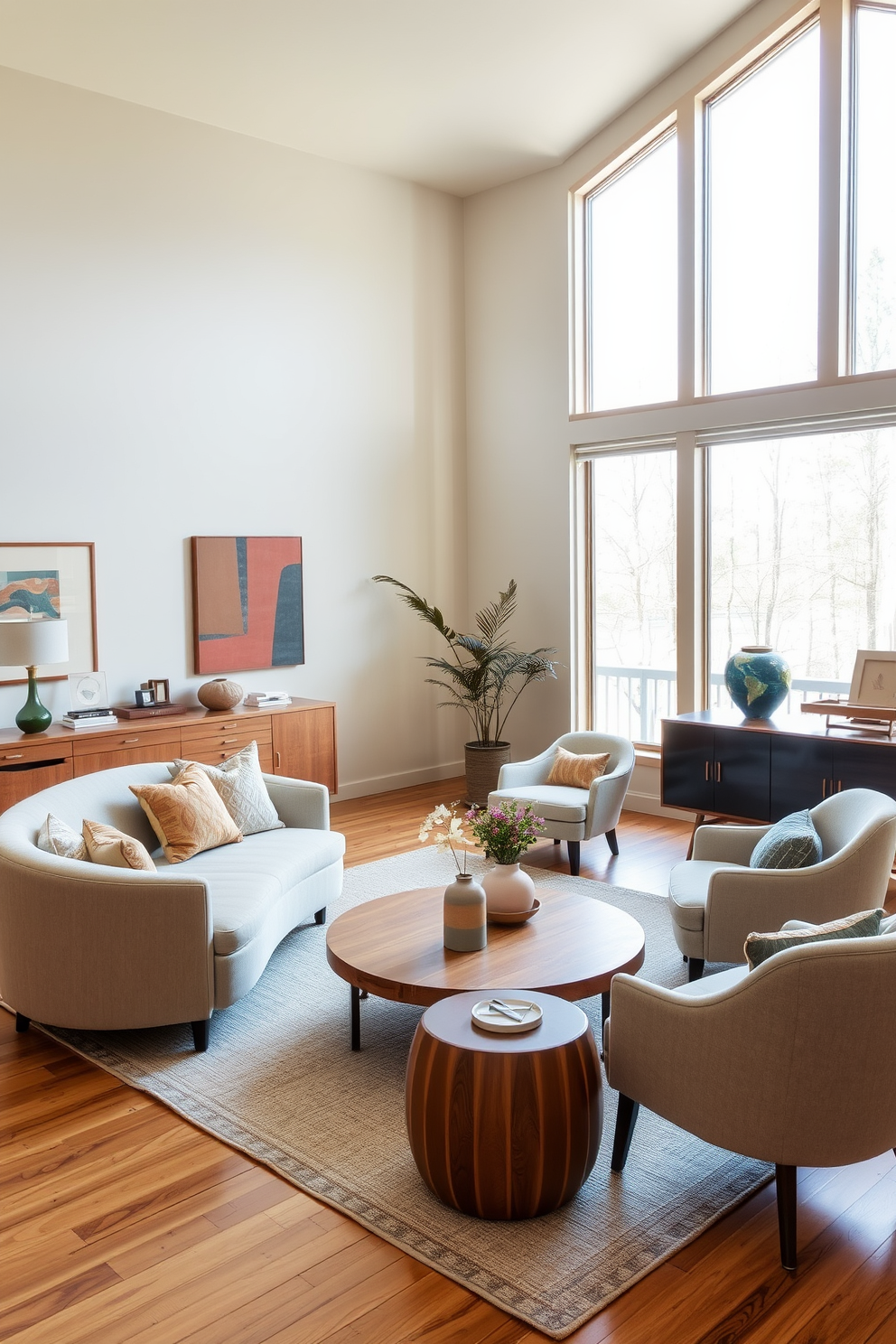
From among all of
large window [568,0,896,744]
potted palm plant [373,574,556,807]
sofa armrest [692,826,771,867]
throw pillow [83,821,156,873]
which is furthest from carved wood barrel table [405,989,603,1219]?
potted palm plant [373,574,556,807]

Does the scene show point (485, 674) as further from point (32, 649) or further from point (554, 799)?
point (32, 649)

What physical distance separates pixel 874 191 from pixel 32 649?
5.12 metres

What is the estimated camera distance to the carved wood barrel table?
2578mm

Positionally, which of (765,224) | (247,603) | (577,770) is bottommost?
(577,770)

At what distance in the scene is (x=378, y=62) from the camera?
240 inches

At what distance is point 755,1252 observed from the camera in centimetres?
256

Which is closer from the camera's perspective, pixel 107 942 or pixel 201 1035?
pixel 107 942

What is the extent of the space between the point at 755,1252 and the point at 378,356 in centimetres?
632

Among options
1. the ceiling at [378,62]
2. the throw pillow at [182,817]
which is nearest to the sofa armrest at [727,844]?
the throw pillow at [182,817]

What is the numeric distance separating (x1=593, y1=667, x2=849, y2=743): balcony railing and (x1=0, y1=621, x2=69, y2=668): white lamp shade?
373cm

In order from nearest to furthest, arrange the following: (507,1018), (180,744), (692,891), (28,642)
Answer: (507,1018)
(692,891)
(28,642)
(180,744)

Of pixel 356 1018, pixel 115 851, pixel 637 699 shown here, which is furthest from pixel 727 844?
pixel 637 699

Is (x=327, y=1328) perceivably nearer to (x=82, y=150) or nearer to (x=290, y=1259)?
(x=290, y=1259)

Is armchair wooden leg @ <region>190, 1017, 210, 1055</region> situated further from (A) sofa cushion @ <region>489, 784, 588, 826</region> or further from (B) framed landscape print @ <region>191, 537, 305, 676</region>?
(B) framed landscape print @ <region>191, 537, 305, 676</region>
